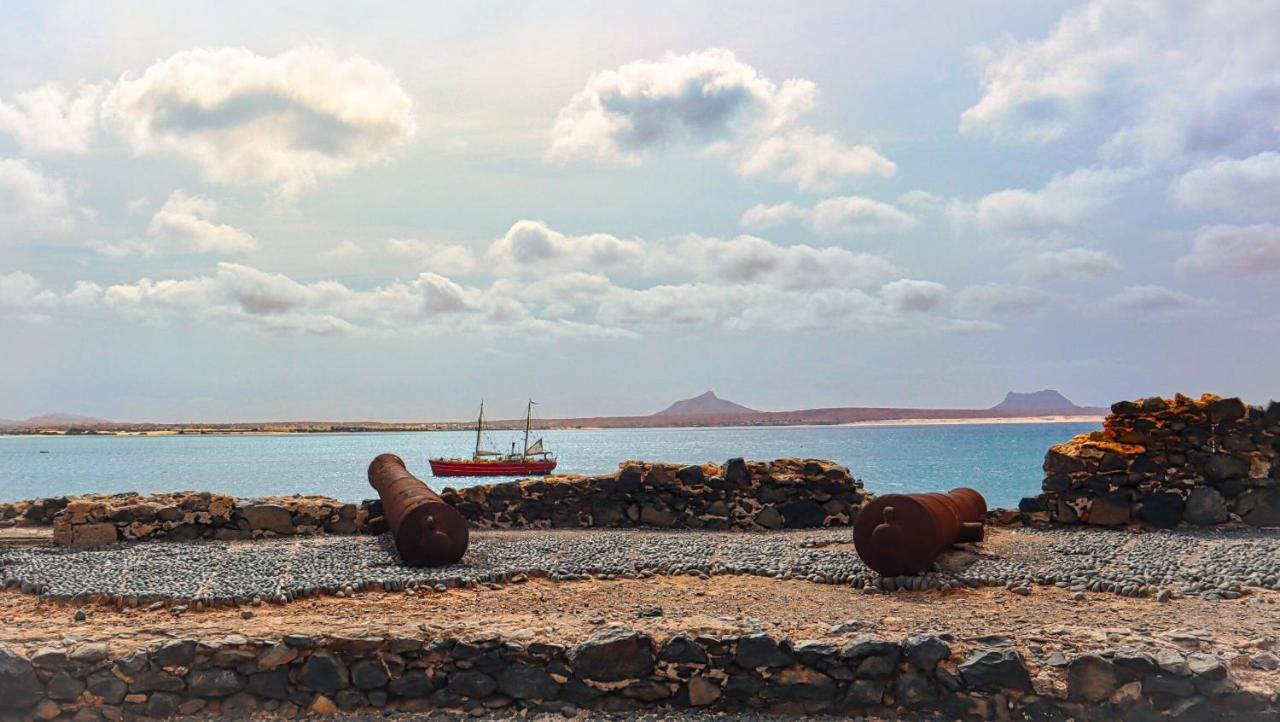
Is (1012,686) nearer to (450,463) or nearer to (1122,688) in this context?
(1122,688)

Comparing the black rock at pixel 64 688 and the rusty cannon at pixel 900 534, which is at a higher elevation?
the rusty cannon at pixel 900 534

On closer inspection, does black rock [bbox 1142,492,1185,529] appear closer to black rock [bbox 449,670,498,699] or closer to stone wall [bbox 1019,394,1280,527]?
stone wall [bbox 1019,394,1280,527]

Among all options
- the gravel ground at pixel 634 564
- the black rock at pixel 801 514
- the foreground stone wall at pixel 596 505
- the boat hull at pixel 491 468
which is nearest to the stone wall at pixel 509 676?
the gravel ground at pixel 634 564

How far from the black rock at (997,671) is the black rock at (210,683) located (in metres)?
5.13

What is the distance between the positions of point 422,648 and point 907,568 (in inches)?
192

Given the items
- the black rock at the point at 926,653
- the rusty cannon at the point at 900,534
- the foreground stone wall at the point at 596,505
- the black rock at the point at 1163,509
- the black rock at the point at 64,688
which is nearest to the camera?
the black rock at the point at 926,653

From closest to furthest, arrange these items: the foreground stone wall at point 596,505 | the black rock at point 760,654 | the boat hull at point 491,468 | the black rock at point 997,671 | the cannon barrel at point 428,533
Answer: the black rock at point 997,671
the black rock at point 760,654
the cannon barrel at point 428,533
the foreground stone wall at point 596,505
the boat hull at point 491,468

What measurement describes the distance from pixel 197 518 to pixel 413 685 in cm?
770

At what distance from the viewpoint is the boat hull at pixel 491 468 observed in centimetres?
5953

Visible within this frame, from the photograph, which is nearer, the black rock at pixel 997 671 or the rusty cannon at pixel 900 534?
the black rock at pixel 997 671

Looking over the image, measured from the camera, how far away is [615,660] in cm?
647

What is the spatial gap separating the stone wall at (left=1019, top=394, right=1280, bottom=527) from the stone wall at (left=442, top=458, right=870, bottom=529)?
9.50ft

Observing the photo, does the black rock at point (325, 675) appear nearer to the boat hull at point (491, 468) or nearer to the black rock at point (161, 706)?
the black rock at point (161, 706)

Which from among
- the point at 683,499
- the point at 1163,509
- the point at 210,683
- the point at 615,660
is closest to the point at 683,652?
the point at 615,660
